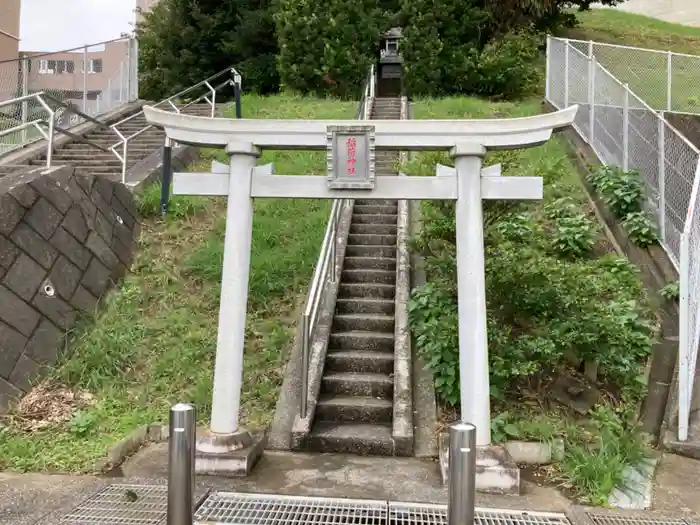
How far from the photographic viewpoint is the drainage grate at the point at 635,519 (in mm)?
3828

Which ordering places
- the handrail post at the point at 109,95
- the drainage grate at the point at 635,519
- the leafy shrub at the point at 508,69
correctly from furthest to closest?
the leafy shrub at the point at 508,69 → the handrail post at the point at 109,95 → the drainage grate at the point at 635,519

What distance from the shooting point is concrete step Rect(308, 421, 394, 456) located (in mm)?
5105

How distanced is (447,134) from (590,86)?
706 centimetres

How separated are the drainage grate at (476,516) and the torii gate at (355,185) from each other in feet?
2.29

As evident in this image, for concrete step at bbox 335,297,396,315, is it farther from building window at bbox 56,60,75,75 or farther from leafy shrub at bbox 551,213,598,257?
building window at bbox 56,60,75,75

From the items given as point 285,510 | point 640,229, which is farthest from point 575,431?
point 640,229

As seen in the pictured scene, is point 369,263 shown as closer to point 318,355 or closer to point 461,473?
point 318,355

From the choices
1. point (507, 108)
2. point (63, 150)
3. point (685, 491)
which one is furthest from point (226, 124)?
point (507, 108)

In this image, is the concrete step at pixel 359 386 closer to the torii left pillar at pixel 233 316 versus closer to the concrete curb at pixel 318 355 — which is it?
the concrete curb at pixel 318 355

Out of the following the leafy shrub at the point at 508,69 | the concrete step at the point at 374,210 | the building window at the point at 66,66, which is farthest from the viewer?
the leafy shrub at the point at 508,69

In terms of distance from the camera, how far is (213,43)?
21344 millimetres

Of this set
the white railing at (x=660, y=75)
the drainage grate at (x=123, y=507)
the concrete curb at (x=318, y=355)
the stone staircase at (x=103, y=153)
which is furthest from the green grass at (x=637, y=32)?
the drainage grate at (x=123, y=507)

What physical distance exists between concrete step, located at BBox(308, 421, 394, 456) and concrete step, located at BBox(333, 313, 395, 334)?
1.53 metres

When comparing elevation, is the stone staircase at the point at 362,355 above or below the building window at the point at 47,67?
below
